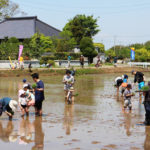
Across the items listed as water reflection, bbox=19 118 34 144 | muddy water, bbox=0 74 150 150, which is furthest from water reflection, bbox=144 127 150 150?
water reflection, bbox=19 118 34 144

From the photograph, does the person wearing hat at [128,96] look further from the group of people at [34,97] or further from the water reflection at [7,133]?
the water reflection at [7,133]

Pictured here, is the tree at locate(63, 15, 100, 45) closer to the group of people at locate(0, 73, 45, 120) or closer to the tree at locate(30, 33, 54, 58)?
the tree at locate(30, 33, 54, 58)

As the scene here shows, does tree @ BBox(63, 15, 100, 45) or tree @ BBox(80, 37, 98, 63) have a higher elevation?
tree @ BBox(63, 15, 100, 45)

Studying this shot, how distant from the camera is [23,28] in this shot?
2564 inches

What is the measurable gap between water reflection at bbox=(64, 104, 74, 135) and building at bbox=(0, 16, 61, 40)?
4652cm

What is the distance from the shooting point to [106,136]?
10234 millimetres

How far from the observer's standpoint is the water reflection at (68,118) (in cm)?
1131

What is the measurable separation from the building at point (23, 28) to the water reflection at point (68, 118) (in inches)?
1831

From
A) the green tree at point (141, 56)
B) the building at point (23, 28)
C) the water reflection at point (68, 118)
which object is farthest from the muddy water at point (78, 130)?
the green tree at point (141, 56)

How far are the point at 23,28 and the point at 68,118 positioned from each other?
5351 centimetres

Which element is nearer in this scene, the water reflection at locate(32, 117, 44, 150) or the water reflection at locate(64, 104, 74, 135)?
the water reflection at locate(32, 117, 44, 150)

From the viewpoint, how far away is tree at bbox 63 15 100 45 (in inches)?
2566

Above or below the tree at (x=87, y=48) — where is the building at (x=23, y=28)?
above

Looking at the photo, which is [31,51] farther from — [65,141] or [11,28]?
[65,141]
